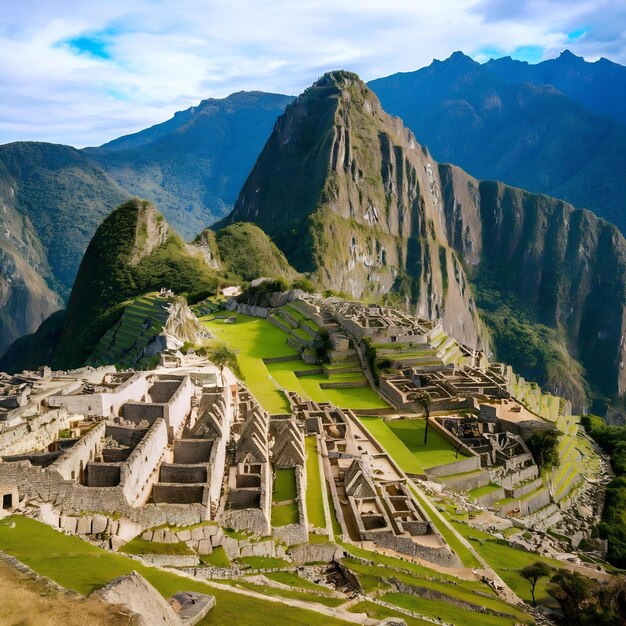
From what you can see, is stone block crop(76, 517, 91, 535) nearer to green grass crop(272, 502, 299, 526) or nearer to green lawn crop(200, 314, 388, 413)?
green grass crop(272, 502, 299, 526)

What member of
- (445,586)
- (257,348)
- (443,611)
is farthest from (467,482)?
(257,348)

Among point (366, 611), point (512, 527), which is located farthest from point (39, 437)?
point (512, 527)

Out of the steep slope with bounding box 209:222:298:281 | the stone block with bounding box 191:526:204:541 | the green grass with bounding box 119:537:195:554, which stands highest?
the steep slope with bounding box 209:222:298:281

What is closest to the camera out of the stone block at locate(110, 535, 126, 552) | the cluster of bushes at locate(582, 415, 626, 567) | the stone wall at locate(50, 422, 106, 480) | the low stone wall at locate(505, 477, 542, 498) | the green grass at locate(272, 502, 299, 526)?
the stone block at locate(110, 535, 126, 552)

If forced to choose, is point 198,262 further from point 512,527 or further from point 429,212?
point 429,212

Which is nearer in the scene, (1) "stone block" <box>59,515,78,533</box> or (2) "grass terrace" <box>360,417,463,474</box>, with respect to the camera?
(1) "stone block" <box>59,515,78,533</box>

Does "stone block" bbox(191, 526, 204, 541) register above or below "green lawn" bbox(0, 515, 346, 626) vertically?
below

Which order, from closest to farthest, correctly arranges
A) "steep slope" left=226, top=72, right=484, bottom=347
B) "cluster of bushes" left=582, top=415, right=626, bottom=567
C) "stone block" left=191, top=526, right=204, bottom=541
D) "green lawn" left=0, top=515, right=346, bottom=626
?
"green lawn" left=0, top=515, right=346, bottom=626 < "stone block" left=191, top=526, right=204, bottom=541 < "cluster of bushes" left=582, top=415, right=626, bottom=567 < "steep slope" left=226, top=72, right=484, bottom=347

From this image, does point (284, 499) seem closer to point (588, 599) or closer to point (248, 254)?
point (588, 599)

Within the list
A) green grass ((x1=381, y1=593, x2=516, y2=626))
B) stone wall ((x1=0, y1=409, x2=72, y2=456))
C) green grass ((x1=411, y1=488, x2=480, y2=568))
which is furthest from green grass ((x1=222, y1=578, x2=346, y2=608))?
green grass ((x1=411, y1=488, x2=480, y2=568))
